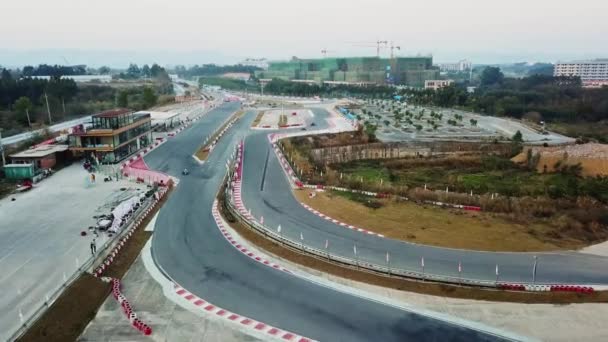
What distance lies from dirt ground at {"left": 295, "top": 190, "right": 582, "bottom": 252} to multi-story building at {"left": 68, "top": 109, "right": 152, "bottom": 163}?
20.6 metres

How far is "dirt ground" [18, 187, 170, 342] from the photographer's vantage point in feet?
44.9

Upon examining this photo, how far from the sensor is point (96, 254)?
19406mm

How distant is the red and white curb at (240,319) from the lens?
45.1 feet

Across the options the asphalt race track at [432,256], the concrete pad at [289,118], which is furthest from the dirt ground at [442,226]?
the concrete pad at [289,118]

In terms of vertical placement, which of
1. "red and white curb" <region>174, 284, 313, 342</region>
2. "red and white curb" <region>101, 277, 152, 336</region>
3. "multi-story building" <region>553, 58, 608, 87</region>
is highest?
"multi-story building" <region>553, 58, 608, 87</region>

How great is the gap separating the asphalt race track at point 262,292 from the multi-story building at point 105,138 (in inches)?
543

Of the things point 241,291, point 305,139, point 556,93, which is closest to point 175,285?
point 241,291

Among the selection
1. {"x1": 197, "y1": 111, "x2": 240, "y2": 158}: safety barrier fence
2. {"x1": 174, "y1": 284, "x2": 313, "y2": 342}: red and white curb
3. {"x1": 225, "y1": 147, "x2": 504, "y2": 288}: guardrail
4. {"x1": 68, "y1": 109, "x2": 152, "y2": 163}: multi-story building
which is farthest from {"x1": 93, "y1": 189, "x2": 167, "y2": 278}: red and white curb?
{"x1": 197, "y1": 111, "x2": 240, "y2": 158}: safety barrier fence

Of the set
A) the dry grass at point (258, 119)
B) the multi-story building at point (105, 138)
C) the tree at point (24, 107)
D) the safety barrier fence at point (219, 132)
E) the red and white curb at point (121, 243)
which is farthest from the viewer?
the dry grass at point (258, 119)

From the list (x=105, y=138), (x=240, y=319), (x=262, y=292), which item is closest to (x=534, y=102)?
(x=105, y=138)

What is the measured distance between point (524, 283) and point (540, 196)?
12.2 meters

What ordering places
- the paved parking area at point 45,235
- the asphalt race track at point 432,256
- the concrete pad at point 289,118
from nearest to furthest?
the paved parking area at point 45,235
the asphalt race track at point 432,256
the concrete pad at point 289,118

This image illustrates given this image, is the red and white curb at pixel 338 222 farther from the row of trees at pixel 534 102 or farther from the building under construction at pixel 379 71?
the building under construction at pixel 379 71

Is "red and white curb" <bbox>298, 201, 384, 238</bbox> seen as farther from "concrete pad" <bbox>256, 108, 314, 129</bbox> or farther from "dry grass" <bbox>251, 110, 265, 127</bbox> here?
"dry grass" <bbox>251, 110, 265, 127</bbox>
